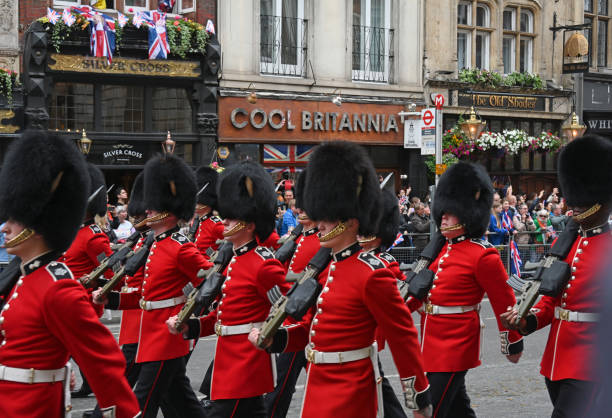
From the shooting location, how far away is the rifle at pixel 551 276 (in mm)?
5527

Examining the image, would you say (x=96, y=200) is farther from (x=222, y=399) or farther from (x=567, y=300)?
(x=567, y=300)

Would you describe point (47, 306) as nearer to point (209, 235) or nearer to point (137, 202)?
point (137, 202)

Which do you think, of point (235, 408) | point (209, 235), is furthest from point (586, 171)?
point (209, 235)

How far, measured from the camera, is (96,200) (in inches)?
344

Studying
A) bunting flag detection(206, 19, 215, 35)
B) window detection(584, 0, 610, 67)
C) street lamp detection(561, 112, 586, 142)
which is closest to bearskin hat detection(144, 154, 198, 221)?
bunting flag detection(206, 19, 215, 35)

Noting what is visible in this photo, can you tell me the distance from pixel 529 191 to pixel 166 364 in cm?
1955

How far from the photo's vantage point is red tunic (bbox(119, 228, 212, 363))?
6.43m

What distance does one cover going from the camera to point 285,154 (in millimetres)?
20156

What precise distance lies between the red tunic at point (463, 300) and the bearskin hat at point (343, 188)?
153 centimetres

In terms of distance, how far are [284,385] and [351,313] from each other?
2.25m

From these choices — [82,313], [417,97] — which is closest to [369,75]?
[417,97]

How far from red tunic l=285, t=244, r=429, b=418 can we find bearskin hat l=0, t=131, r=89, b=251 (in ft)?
4.43

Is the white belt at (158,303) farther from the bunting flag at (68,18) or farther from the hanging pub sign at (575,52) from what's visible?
the hanging pub sign at (575,52)

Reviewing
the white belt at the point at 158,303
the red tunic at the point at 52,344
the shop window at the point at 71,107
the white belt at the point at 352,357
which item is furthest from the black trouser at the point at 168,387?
the shop window at the point at 71,107
